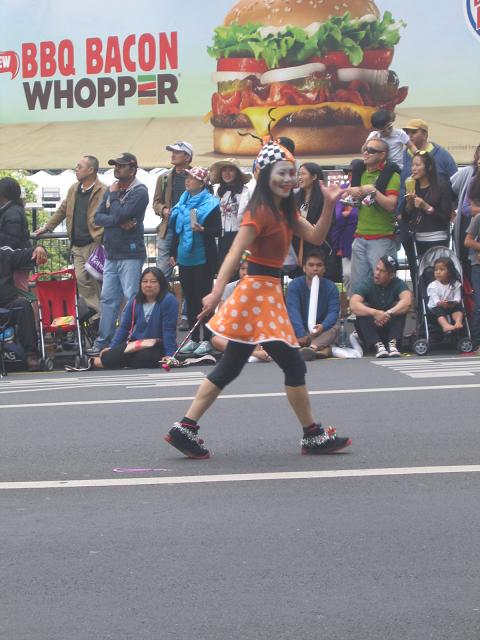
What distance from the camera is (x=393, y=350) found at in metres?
14.2

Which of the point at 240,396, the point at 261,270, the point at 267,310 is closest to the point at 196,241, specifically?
the point at 240,396

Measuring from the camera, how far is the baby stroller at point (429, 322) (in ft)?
46.7

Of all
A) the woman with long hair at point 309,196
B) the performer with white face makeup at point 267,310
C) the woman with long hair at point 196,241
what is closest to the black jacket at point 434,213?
the woman with long hair at point 309,196

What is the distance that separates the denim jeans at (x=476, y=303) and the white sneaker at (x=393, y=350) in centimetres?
80

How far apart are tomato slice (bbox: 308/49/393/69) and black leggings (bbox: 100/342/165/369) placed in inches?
332

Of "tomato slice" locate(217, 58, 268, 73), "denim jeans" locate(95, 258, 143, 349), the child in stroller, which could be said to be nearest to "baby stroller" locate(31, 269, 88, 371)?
"denim jeans" locate(95, 258, 143, 349)

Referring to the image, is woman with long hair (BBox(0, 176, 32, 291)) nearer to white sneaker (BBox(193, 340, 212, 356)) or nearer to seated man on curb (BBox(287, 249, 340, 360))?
white sneaker (BBox(193, 340, 212, 356))

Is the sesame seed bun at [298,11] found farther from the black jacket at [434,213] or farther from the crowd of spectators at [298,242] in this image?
the black jacket at [434,213]

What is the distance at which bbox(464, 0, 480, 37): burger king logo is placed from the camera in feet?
69.3

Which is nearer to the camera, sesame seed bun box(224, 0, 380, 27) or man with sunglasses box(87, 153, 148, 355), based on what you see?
man with sunglasses box(87, 153, 148, 355)

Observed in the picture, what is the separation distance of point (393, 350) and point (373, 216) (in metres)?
1.47

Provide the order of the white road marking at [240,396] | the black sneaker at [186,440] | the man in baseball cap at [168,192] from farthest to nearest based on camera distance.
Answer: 1. the man in baseball cap at [168,192]
2. the white road marking at [240,396]
3. the black sneaker at [186,440]

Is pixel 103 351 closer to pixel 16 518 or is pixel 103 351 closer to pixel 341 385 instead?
pixel 341 385

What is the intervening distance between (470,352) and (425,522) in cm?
788
